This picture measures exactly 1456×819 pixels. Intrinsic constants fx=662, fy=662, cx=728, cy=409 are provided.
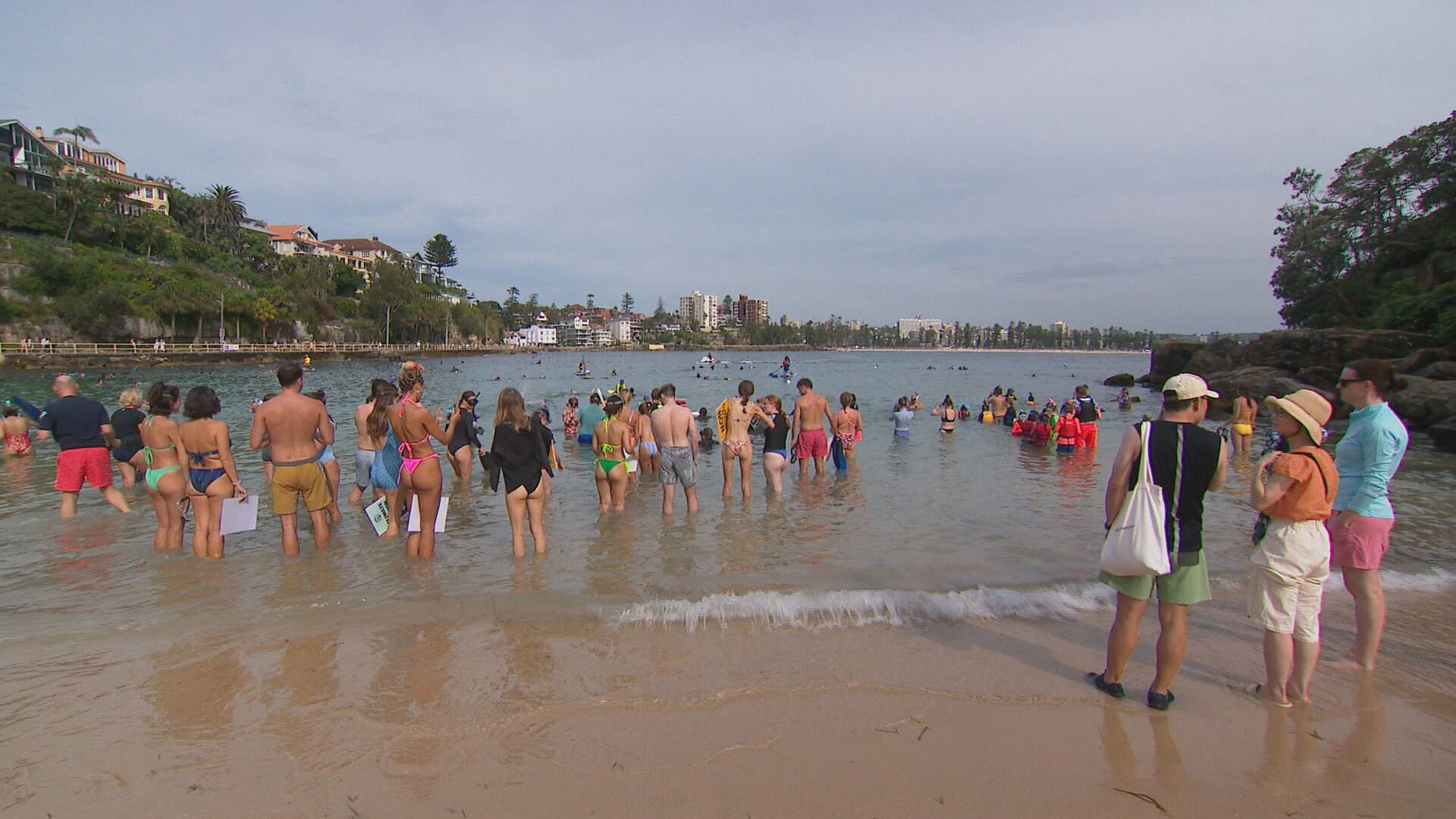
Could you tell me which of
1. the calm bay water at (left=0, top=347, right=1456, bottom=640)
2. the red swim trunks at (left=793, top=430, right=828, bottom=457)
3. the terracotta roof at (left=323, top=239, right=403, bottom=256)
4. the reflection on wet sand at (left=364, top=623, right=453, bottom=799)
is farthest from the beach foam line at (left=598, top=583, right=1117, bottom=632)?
the terracotta roof at (left=323, top=239, right=403, bottom=256)

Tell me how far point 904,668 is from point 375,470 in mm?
6029

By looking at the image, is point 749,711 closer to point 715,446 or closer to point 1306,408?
point 1306,408

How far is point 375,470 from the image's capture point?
24.3ft

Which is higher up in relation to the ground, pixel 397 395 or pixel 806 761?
pixel 397 395

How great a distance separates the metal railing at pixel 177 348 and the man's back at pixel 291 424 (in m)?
63.6

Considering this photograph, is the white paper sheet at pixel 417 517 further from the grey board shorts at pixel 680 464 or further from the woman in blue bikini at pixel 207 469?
the grey board shorts at pixel 680 464

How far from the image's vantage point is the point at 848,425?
1195 centimetres

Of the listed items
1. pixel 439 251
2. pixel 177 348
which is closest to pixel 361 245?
pixel 439 251

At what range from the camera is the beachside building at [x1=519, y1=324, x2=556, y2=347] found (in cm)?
17250

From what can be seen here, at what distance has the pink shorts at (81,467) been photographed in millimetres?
7641

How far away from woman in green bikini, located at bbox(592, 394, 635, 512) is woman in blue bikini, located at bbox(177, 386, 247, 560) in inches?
144

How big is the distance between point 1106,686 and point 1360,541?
72.8 inches

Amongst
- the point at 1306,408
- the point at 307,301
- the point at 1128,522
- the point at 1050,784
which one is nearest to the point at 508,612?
the point at 1050,784

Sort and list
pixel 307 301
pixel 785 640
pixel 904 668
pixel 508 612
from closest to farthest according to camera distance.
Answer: pixel 904 668, pixel 785 640, pixel 508 612, pixel 307 301
